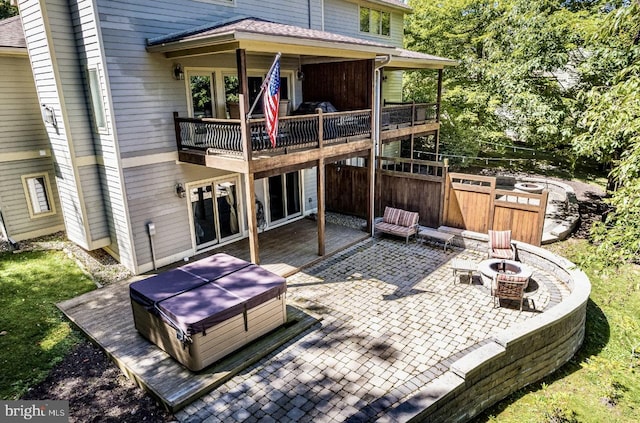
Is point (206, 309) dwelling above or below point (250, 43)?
below

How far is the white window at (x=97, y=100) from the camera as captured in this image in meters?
9.66

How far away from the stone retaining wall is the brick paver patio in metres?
0.41

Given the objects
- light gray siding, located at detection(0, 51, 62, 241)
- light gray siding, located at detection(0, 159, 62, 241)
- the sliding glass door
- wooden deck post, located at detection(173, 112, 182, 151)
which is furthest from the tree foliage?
light gray siding, located at detection(0, 159, 62, 241)

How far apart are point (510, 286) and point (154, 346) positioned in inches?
299

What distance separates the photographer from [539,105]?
554 inches

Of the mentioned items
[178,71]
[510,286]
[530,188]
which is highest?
[178,71]

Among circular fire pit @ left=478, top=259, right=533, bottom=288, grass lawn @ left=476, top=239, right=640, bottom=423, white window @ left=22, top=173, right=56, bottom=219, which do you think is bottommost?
grass lawn @ left=476, top=239, right=640, bottom=423

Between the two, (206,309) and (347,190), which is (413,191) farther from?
(206,309)

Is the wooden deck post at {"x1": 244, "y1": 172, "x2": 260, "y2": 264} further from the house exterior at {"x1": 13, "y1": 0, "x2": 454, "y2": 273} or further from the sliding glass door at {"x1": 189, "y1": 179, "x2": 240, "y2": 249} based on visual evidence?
the sliding glass door at {"x1": 189, "y1": 179, "x2": 240, "y2": 249}

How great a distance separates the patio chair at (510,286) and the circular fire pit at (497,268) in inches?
26.5

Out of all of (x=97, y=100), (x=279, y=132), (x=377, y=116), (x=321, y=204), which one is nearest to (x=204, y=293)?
(x=279, y=132)

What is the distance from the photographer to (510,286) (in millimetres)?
8891

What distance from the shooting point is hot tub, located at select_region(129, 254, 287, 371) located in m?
6.90

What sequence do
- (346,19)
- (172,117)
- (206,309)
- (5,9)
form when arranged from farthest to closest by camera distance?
(5,9)
(346,19)
(172,117)
(206,309)
